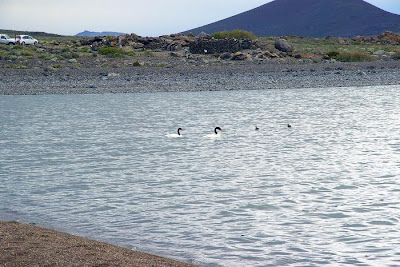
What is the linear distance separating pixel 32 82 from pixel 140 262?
32.8 metres

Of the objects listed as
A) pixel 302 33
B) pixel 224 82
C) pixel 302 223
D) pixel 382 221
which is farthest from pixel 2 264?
pixel 302 33

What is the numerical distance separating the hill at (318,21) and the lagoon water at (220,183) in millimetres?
142656

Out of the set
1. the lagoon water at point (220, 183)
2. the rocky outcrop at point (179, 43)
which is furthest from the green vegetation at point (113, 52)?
the lagoon water at point (220, 183)

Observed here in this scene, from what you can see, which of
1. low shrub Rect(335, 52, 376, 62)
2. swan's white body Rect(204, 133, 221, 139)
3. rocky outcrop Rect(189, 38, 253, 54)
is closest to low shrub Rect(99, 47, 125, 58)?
rocky outcrop Rect(189, 38, 253, 54)

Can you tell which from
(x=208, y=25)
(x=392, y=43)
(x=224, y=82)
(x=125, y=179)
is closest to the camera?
(x=125, y=179)

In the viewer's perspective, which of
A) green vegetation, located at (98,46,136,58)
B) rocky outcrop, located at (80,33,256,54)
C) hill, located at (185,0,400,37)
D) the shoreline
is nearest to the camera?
the shoreline

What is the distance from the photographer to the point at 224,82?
37.6 metres

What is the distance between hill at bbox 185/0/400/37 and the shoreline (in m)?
121

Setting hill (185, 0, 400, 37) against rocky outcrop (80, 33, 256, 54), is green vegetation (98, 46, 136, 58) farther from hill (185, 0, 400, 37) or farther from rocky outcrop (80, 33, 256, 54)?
hill (185, 0, 400, 37)

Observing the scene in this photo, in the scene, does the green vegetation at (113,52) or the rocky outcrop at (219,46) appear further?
the rocky outcrop at (219,46)

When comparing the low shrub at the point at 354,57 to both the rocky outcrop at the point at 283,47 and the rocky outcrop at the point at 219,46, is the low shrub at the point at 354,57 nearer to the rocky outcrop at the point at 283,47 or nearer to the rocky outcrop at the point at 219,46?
the rocky outcrop at the point at 283,47

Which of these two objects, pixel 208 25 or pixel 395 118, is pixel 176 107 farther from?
pixel 208 25

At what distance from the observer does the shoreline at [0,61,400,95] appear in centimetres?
3634

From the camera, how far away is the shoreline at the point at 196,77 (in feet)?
119
